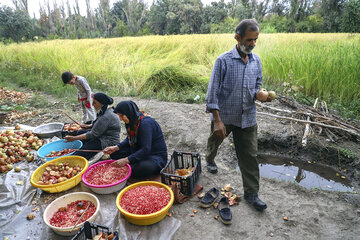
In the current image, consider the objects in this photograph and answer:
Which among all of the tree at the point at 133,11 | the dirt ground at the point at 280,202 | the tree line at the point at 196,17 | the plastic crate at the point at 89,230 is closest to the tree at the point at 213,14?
the tree line at the point at 196,17

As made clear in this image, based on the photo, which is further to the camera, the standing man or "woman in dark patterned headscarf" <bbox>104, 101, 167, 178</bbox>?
"woman in dark patterned headscarf" <bbox>104, 101, 167, 178</bbox>

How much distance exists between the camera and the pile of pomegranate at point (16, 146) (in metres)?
3.03

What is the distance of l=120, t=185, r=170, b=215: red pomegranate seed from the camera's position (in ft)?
7.00

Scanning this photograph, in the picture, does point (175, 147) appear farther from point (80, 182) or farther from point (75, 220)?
point (75, 220)

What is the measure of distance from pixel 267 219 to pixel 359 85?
3.80 m

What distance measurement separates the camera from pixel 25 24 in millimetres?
20188

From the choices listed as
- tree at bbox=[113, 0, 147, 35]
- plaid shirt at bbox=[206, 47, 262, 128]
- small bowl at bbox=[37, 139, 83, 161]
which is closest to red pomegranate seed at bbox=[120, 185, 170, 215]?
plaid shirt at bbox=[206, 47, 262, 128]

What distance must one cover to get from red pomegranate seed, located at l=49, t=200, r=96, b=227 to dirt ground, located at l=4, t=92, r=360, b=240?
2.81 ft

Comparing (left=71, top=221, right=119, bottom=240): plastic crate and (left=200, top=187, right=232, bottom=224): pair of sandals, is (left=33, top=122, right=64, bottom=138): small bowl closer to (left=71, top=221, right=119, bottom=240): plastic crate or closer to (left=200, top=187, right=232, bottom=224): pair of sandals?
(left=71, top=221, right=119, bottom=240): plastic crate

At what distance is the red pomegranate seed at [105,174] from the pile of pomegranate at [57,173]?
21cm

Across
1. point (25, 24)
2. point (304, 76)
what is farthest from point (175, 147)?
point (25, 24)

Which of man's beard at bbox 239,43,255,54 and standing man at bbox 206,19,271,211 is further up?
man's beard at bbox 239,43,255,54

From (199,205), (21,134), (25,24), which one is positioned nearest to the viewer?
(199,205)

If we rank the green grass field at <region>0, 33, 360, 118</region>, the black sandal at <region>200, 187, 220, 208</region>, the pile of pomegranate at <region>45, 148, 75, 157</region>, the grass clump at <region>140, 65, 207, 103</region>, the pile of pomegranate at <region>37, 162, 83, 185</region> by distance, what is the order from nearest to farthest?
the black sandal at <region>200, 187, 220, 208</region>, the pile of pomegranate at <region>37, 162, 83, 185</region>, the pile of pomegranate at <region>45, 148, 75, 157</region>, the green grass field at <region>0, 33, 360, 118</region>, the grass clump at <region>140, 65, 207, 103</region>
